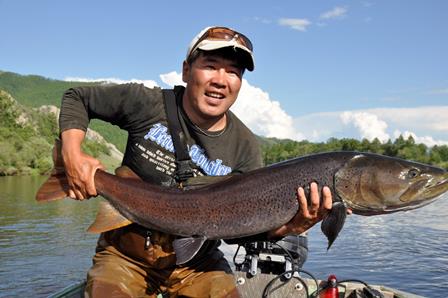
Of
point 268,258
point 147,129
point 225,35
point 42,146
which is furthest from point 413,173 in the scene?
point 42,146

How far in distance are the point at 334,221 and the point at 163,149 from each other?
1.58 meters

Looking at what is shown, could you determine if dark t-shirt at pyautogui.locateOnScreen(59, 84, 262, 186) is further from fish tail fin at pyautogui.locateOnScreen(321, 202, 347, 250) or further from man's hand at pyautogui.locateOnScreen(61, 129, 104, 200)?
fish tail fin at pyautogui.locateOnScreen(321, 202, 347, 250)

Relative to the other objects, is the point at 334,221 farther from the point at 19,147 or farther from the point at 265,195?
the point at 19,147

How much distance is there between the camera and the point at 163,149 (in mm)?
4328

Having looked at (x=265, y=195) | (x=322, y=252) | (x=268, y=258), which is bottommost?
(x=322, y=252)

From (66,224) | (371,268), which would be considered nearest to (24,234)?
(66,224)

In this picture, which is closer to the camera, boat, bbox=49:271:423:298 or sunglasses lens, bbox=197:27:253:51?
sunglasses lens, bbox=197:27:253:51

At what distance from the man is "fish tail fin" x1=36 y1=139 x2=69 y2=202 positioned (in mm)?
85

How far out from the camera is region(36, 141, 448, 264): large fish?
12.4 feet

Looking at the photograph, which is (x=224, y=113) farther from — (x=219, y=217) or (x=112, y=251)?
(x=112, y=251)

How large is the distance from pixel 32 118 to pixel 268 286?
11563cm

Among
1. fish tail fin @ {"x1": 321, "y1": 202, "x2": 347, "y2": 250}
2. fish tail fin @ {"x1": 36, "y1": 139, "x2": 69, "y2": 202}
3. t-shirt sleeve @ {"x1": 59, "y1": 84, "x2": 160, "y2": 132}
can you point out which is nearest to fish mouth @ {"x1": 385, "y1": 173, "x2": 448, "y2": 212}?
fish tail fin @ {"x1": 321, "y1": 202, "x2": 347, "y2": 250}

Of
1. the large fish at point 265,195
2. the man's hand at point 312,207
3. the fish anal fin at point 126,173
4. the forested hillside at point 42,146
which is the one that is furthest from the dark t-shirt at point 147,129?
the forested hillside at point 42,146

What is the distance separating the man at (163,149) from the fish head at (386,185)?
376 millimetres
